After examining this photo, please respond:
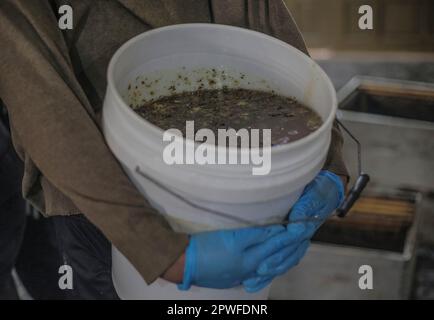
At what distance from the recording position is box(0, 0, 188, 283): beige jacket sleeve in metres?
1.14

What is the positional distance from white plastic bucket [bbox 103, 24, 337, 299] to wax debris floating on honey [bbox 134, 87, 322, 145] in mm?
18

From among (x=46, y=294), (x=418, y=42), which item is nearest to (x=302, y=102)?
(x=46, y=294)

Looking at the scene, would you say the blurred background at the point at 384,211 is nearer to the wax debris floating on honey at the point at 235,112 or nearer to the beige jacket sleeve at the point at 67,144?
the wax debris floating on honey at the point at 235,112

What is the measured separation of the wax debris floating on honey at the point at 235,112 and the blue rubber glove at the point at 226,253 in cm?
16

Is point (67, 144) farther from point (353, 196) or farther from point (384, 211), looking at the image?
point (384, 211)

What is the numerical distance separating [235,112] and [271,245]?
0.25 meters

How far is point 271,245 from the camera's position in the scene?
3.89 ft

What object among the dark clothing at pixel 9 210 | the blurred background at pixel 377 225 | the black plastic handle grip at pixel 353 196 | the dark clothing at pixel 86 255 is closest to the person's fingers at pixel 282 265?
the black plastic handle grip at pixel 353 196

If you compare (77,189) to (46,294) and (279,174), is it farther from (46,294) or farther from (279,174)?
(46,294)

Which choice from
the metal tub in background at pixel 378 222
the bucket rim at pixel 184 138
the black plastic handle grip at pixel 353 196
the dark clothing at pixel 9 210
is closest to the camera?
the bucket rim at pixel 184 138

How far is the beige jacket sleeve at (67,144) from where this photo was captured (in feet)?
3.73

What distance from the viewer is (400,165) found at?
2123mm

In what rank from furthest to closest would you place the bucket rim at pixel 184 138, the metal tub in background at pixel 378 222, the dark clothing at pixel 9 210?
the metal tub in background at pixel 378 222 → the dark clothing at pixel 9 210 → the bucket rim at pixel 184 138
